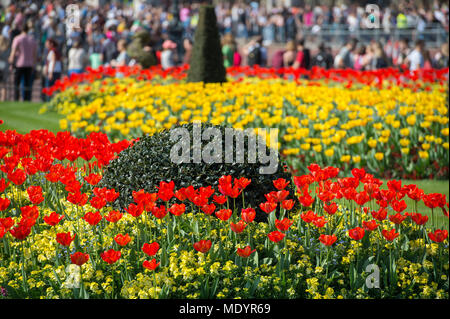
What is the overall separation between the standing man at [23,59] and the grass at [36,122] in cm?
121

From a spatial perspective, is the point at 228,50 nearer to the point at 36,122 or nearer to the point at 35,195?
the point at 36,122

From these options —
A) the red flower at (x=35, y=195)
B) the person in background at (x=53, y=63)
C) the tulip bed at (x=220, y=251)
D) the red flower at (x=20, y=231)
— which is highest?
the person in background at (x=53, y=63)

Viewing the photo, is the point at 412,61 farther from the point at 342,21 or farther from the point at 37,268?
the point at 342,21

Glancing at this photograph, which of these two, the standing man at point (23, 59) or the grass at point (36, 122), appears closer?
the grass at point (36, 122)

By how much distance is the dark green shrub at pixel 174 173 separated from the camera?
4.84 meters

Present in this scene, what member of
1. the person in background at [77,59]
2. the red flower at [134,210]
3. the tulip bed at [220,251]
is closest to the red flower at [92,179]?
the tulip bed at [220,251]

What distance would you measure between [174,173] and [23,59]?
10168mm

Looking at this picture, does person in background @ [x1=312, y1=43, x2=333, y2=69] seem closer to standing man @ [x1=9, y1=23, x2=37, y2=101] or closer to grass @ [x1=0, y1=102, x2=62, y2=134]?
standing man @ [x1=9, y1=23, x2=37, y2=101]

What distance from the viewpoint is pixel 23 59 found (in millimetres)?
13930

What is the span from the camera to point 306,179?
4.57 meters

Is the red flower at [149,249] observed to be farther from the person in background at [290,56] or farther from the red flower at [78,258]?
the person in background at [290,56]

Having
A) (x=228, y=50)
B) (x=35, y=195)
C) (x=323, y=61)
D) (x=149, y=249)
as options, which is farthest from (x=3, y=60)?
(x=149, y=249)

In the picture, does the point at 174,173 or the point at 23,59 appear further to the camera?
the point at 23,59

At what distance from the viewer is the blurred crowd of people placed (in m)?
14.7
